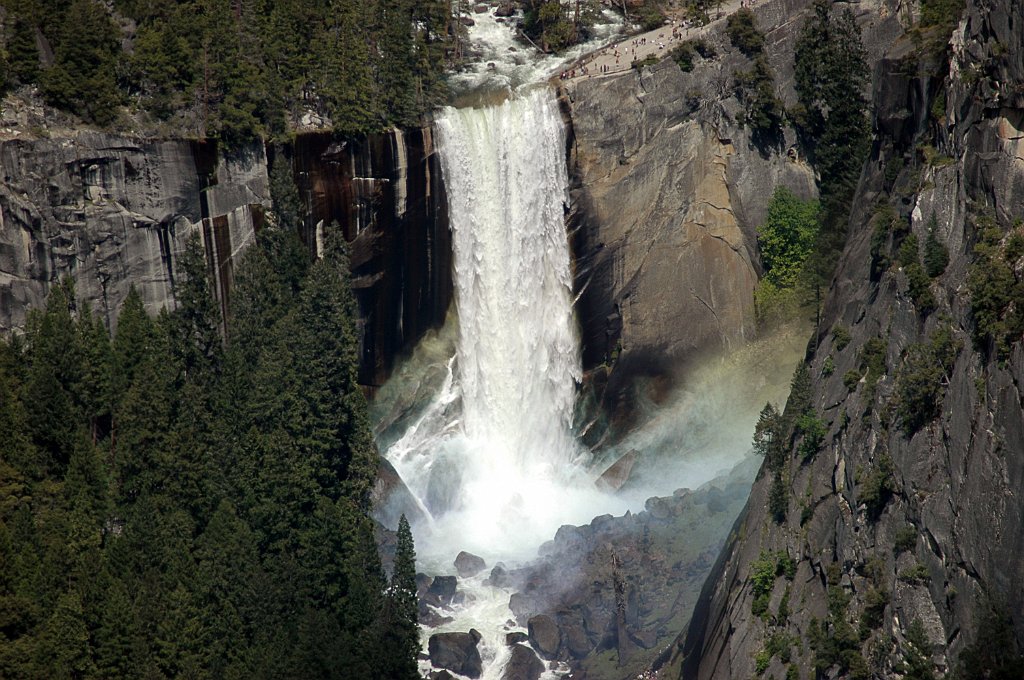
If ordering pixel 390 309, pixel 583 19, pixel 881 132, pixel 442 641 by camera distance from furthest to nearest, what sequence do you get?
pixel 583 19
pixel 390 309
pixel 442 641
pixel 881 132

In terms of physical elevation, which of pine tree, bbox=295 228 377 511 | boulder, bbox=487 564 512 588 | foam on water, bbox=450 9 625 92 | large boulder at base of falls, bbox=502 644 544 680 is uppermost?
foam on water, bbox=450 9 625 92

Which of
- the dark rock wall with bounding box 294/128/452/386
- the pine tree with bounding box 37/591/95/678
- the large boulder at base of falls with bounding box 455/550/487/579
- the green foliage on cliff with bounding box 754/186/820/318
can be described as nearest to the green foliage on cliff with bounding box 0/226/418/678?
the pine tree with bounding box 37/591/95/678

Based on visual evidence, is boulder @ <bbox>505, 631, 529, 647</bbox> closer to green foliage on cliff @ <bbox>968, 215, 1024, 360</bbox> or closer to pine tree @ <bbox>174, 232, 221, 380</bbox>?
pine tree @ <bbox>174, 232, 221, 380</bbox>

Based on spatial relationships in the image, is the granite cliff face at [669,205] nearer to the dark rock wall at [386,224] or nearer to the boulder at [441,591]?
the dark rock wall at [386,224]

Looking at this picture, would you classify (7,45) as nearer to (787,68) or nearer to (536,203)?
(536,203)

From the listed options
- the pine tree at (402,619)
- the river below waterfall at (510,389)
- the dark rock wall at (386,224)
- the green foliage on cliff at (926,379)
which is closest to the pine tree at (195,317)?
the dark rock wall at (386,224)

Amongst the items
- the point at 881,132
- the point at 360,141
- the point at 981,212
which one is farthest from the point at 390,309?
the point at 981,212
